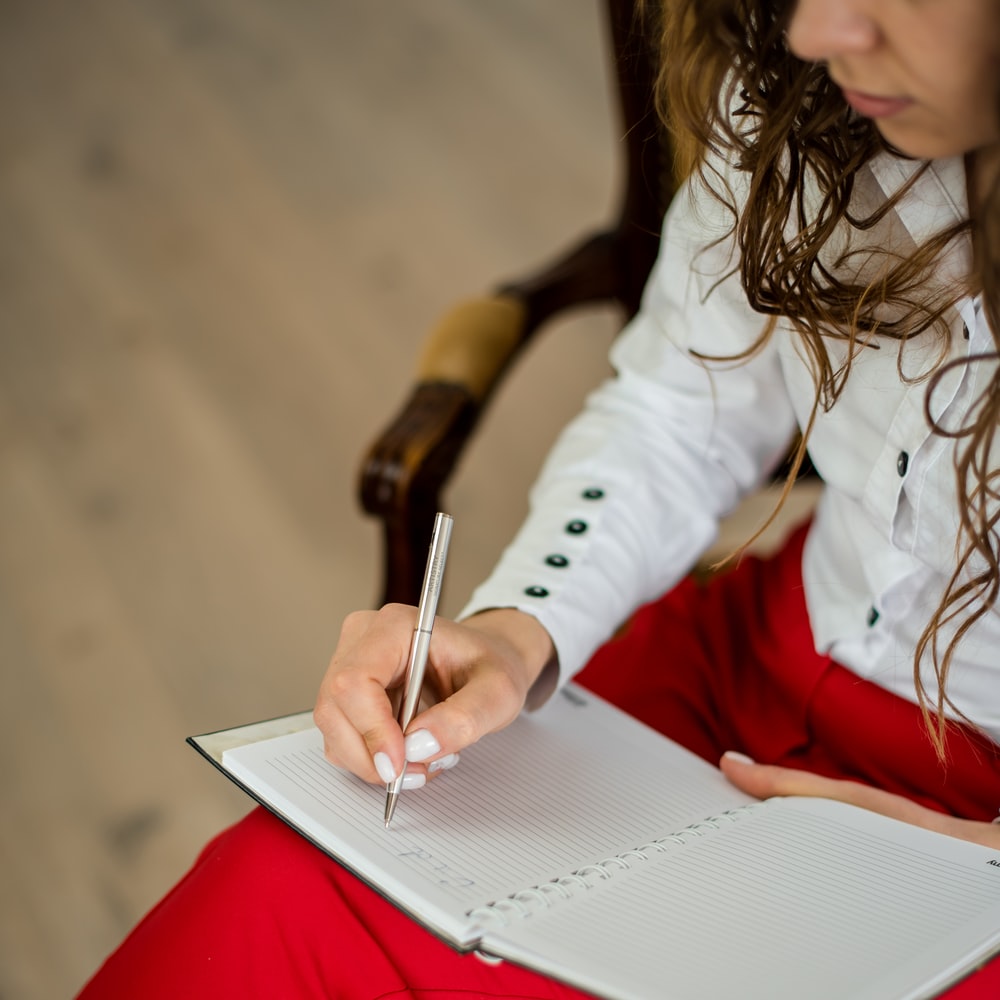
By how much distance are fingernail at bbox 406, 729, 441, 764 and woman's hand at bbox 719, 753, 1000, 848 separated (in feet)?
0.81

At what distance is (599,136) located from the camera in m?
2.61

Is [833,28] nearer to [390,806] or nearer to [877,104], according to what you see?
[877,104]

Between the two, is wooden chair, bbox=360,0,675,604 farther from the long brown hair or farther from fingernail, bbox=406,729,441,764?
fingernail, bbox=406,729,441,764

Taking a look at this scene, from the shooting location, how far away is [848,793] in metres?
0.81

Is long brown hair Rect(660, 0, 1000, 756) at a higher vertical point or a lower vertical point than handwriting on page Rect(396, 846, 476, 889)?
higher

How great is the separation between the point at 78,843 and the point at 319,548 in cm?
57

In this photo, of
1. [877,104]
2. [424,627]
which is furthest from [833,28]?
[424,627]

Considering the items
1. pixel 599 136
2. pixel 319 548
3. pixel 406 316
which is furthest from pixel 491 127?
pixel 319 548

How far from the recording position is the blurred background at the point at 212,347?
156cm

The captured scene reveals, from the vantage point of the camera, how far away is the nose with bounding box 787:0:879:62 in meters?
0.58

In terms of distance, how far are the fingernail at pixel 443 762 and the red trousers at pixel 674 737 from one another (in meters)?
0.09

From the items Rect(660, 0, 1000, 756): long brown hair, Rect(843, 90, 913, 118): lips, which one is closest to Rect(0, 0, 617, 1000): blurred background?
Rect(660, 0, 1000, 756): long brown hair

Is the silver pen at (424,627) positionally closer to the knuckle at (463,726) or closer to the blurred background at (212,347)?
the knuckle at (463,726)

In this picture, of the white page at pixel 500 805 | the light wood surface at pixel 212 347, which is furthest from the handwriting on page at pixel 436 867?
the light wood surface at pixel 212 347
